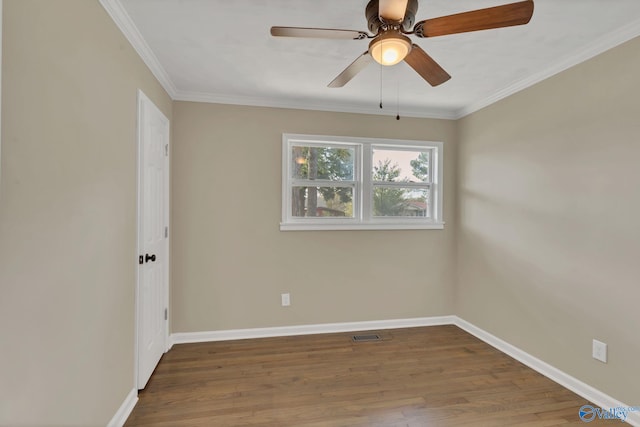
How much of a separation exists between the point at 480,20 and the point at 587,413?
8.34 feet

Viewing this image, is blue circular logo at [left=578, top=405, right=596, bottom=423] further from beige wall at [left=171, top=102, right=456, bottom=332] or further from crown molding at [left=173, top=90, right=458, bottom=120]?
crown molding at [left=173, top=90, right=458, bottom=120]

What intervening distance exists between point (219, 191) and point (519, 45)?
2.81 m

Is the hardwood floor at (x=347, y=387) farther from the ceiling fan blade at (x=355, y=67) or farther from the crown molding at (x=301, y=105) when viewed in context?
the crown molding at (x=301, y=105)

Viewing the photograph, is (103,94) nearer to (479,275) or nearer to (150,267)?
(150,267)

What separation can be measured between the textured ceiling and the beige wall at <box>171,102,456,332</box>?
266mm

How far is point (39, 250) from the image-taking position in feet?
3.82

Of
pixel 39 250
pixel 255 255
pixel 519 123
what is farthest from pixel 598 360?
pixel 39 250

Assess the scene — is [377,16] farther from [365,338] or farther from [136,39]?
[365,338]

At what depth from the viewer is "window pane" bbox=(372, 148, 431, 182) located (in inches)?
140

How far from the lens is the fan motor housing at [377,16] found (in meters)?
1.50

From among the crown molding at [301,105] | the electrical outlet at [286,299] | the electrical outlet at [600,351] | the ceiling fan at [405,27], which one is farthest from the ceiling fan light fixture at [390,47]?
the electrical outlet at [286,299]

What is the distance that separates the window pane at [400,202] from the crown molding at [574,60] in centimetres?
115

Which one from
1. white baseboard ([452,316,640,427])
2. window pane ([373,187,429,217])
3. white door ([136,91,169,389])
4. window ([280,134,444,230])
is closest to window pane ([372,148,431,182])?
window ([280,134,444,230])

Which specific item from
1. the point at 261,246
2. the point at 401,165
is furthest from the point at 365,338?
the point at 401,165
